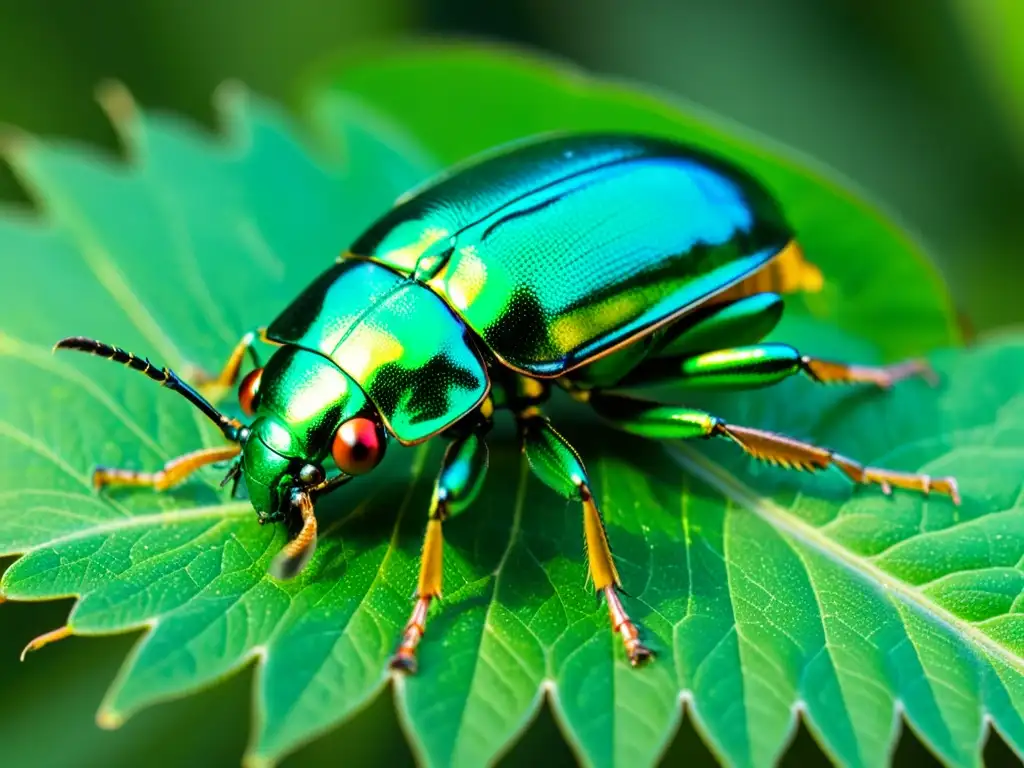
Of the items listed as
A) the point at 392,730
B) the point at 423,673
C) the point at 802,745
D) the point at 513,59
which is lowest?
the point at 802,745

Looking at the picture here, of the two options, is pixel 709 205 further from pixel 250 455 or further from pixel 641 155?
pixel 250 455

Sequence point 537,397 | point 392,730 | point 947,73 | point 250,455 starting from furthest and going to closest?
point 947,73 → point 392,730 → point 537,397 → point 250,455

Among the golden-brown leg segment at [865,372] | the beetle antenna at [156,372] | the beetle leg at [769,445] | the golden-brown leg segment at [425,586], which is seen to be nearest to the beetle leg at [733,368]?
the golden-brown leg segment at [865,372]

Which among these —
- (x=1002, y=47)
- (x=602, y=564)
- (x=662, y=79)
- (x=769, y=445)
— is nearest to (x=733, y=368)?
(x=769, y=445)

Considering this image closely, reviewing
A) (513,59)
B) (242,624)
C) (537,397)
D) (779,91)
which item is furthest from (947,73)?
(242,624)

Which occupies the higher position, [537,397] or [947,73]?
[537,397]

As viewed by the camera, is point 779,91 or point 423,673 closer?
point 423,673
